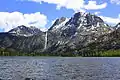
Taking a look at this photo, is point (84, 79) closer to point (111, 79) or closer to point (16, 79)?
point (111, 79)

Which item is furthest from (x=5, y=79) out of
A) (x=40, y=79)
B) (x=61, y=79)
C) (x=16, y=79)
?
(x=61, y=79)

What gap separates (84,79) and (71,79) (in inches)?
137

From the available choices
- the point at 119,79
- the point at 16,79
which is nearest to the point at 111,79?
the point at 119,79

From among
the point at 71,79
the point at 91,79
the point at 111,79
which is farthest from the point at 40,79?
the point at 111,79

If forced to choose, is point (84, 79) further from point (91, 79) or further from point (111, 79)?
point (111, 79)

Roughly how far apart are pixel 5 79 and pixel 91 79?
22833mm

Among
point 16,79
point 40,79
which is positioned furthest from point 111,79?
point 16,79

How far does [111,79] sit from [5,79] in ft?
92.1

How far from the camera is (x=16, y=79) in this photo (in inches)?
2945

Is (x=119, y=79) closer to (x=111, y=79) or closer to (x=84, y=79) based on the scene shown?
(x=111, y=79)

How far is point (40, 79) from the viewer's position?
76.8m

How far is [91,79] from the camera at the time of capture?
7550cm

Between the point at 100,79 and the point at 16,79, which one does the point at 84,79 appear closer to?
the point at 100,79

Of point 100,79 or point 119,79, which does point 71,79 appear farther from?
point 119,79
